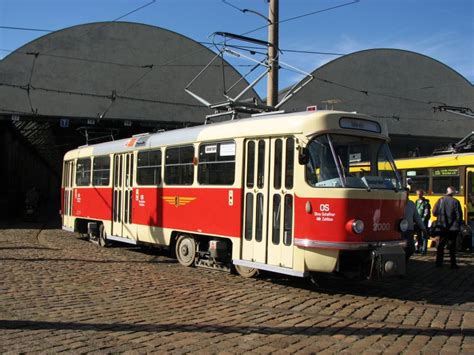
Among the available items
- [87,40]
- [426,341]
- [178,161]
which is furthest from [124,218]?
[87,40]

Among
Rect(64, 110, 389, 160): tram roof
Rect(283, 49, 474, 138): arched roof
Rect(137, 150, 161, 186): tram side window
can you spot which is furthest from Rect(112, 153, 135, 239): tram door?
Rect(283, 49, 474, 138): arched roof

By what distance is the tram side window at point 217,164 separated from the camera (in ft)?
31.5

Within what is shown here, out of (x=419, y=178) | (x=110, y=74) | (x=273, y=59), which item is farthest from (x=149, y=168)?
(x=110, y=74)

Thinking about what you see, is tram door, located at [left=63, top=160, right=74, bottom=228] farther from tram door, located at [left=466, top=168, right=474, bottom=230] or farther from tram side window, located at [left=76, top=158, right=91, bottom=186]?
tram door, located at [left=466, top=168, right=474, bottom=230]

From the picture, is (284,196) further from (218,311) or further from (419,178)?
(419,178)

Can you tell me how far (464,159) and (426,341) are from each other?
1048 cm

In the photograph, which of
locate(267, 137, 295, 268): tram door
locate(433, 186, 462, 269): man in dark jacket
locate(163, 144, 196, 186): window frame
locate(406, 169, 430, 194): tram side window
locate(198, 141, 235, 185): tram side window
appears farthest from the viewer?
locate(406, 169, 430, 194): tram side window

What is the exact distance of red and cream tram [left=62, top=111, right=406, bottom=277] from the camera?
7.94m

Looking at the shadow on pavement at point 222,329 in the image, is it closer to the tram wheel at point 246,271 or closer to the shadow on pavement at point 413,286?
the shadow on pavement at point 413,286

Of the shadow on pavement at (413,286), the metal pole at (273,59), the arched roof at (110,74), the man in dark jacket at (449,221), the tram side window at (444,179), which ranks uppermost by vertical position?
the arched roof at (110,74)

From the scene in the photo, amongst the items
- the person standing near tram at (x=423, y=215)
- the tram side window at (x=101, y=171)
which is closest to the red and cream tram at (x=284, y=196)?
the tram side window at (x=101, y=171)

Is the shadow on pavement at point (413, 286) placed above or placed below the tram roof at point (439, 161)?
below

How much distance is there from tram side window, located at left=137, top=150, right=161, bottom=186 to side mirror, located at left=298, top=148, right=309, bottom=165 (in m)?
4.75

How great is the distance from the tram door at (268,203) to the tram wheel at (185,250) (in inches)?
81.2
